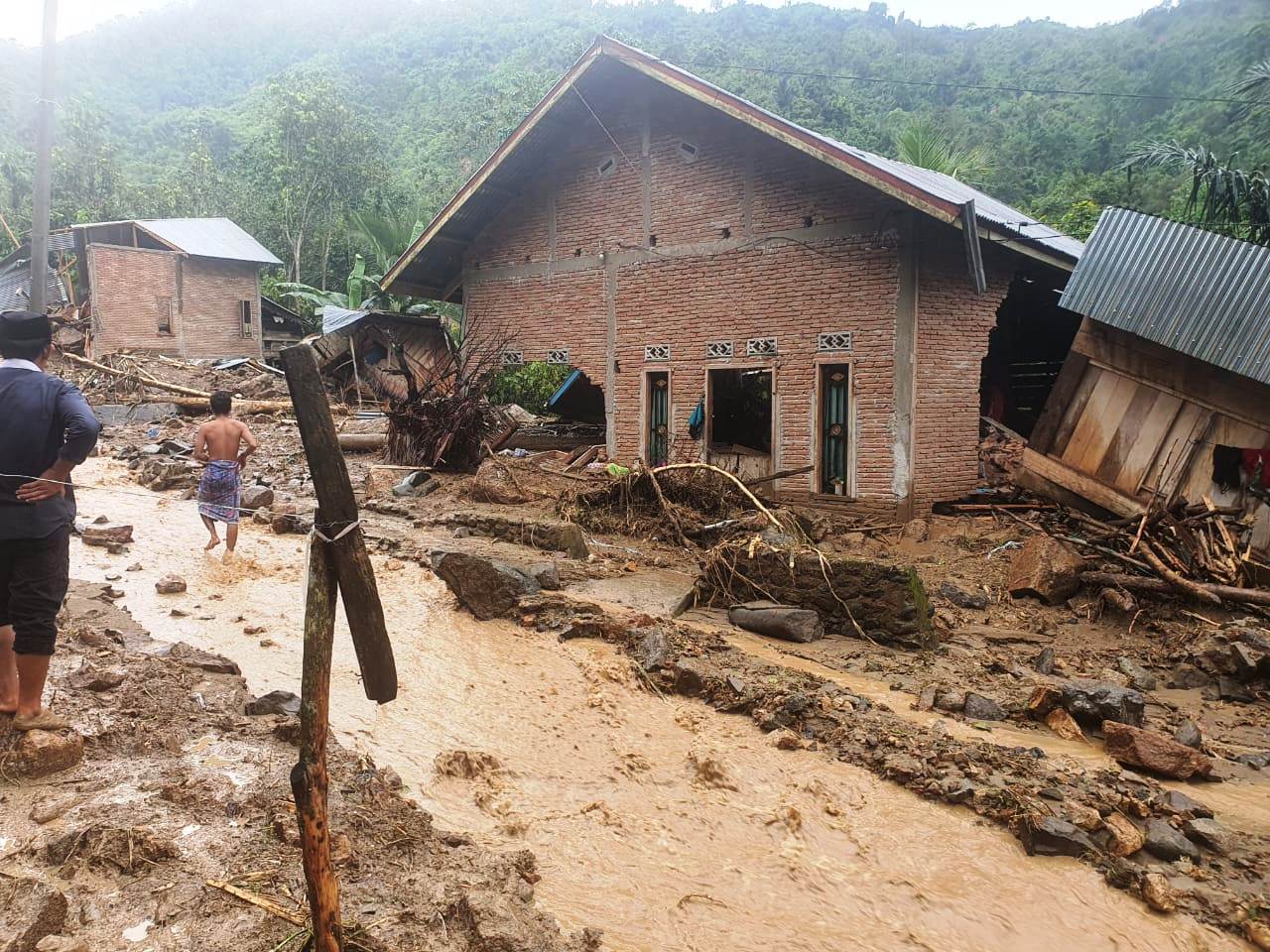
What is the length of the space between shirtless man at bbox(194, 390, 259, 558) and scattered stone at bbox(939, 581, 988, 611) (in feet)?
24.0

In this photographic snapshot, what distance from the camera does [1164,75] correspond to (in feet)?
118

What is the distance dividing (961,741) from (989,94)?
151 feet

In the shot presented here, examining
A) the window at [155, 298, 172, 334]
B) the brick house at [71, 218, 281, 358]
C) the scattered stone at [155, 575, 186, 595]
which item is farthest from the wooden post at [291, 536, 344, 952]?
the window at [155, 298, 172, 334]

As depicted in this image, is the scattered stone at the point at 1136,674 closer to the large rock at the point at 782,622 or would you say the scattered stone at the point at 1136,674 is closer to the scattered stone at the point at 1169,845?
the large rock at the point at 782,622

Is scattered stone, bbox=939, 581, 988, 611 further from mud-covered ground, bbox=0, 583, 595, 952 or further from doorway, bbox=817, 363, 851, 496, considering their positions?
mud-covered ground, bbox=0, 583, 595, 952

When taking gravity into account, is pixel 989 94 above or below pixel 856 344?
above

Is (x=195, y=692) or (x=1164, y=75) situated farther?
(x=1164, y=75)

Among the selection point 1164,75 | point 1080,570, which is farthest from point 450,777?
point 1164,75

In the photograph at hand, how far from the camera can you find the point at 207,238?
28734 millimetres

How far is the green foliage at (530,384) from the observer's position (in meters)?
14.8

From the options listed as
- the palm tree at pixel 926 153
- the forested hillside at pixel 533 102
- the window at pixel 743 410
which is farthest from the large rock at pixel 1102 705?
the palm tree at pixel 926 153

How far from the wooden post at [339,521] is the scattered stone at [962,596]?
705 centimetres

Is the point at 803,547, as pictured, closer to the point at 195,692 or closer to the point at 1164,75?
the point at 195,692

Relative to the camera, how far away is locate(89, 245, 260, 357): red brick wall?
25.9 meters
